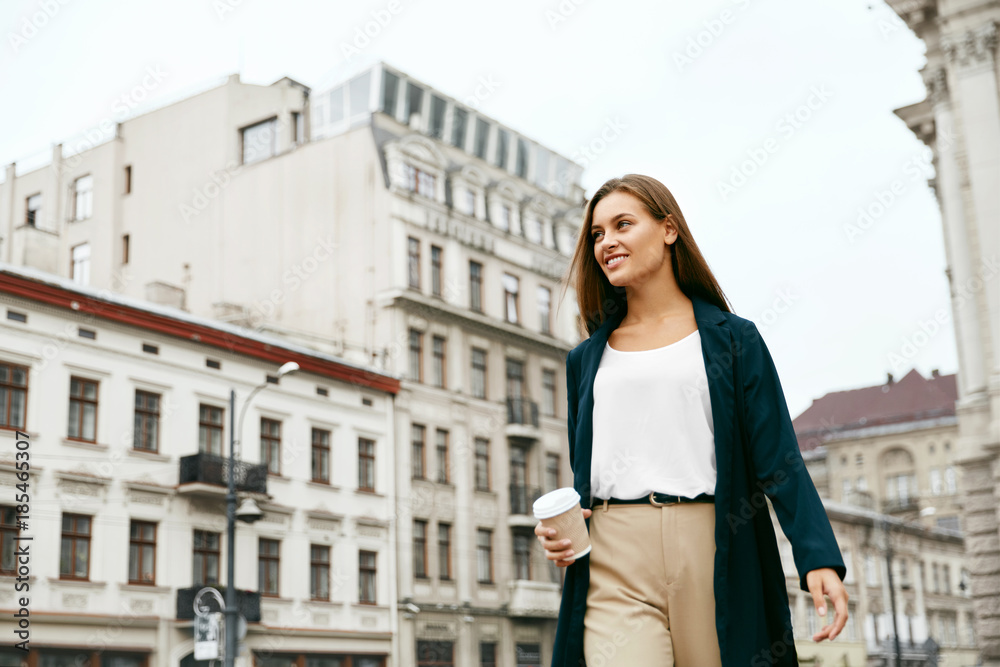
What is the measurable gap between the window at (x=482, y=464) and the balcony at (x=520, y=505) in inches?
Answer: 44.4

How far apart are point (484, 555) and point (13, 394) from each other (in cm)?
1778

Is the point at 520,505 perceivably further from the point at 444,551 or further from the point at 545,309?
the point at 545,309

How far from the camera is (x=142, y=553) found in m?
28.7

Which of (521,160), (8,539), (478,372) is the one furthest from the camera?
(521,160)

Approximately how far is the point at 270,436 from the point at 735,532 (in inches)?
1209

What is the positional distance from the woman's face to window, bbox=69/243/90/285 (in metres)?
44.9

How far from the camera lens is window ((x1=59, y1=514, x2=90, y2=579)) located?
2684 centimetres

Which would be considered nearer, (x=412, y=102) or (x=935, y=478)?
(x=412, y=102)

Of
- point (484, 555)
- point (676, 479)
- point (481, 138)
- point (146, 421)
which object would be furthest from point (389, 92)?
point (676, 479)

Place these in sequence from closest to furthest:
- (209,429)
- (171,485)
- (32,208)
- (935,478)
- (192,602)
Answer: (192,602)
(171,485)
(209,429)
(32,208)
(935,478)

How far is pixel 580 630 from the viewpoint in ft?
10.5

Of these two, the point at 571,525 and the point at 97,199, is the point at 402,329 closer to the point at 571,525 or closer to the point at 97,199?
the point at 97,199

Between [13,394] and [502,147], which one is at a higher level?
[502,147]

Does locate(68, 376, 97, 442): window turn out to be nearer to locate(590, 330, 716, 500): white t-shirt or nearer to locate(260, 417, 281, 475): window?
locate(260, 417, 281, 475): window
